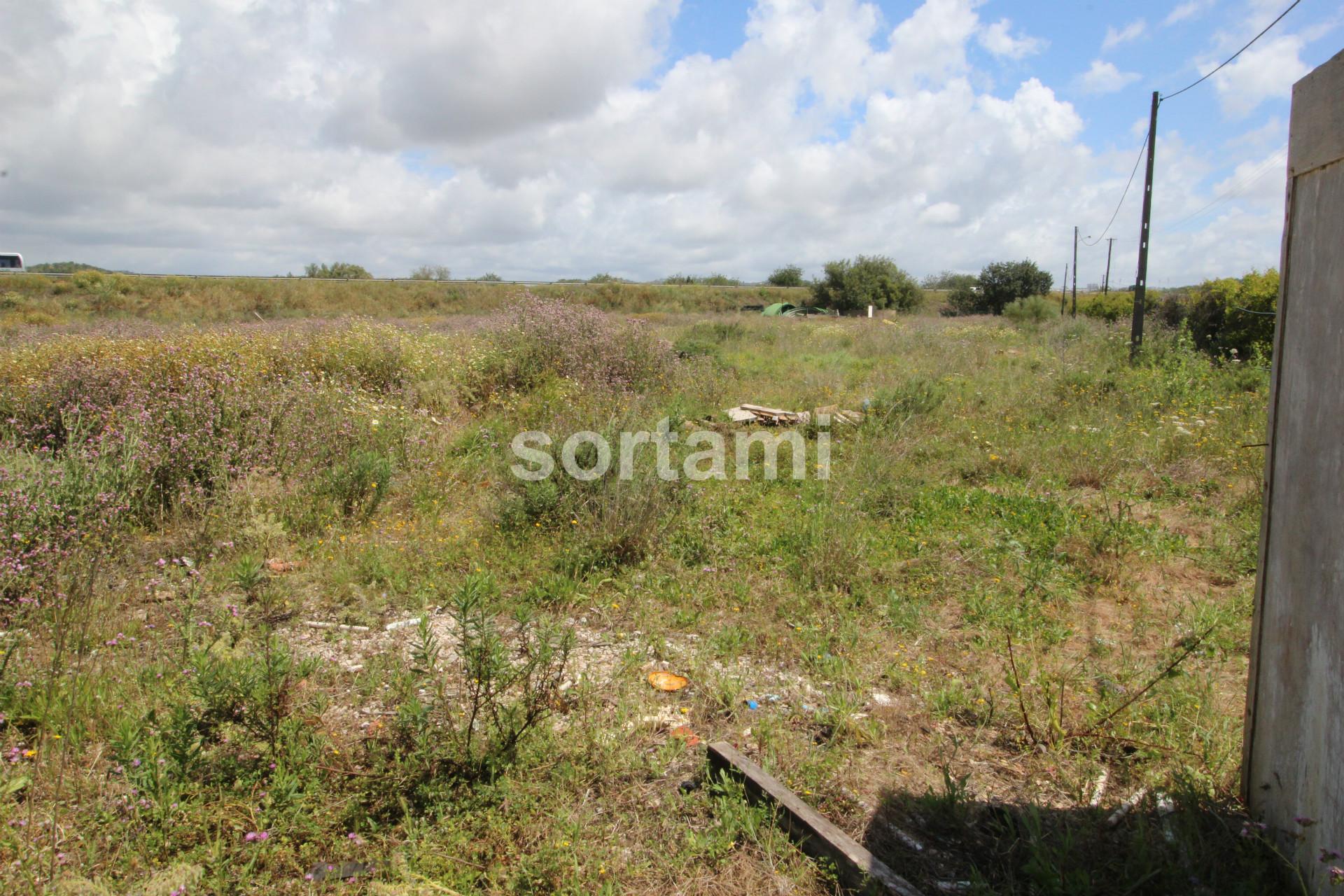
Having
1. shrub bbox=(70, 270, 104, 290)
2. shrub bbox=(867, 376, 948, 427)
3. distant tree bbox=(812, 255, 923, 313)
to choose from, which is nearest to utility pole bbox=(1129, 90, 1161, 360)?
shrub bbox=(867, 376, 948, 427)

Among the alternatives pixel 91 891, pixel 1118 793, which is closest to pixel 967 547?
pixel 1118 793

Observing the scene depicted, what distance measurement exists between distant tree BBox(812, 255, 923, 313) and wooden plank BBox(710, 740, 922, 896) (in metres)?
40.1

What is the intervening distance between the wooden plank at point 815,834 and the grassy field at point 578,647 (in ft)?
0.22

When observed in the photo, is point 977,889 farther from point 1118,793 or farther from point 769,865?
point 1118,793

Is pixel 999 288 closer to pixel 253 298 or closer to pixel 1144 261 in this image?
pixel 1144 261

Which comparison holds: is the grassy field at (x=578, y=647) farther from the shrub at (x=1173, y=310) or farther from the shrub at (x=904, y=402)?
the shrub at (x=1173, y=310)

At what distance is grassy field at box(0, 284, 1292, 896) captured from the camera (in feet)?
7.30

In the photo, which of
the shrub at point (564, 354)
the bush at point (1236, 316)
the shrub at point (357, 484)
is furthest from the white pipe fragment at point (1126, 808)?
the bush at point (1236, 316)

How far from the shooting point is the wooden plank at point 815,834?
2.06m

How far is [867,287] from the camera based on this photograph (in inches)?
1615

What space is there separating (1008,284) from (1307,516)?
43.4 metres

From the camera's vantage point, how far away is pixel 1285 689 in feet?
6.60

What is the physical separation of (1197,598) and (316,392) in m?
6.73

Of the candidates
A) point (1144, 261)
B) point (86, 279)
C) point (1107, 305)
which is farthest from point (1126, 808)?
point (86, 279)
